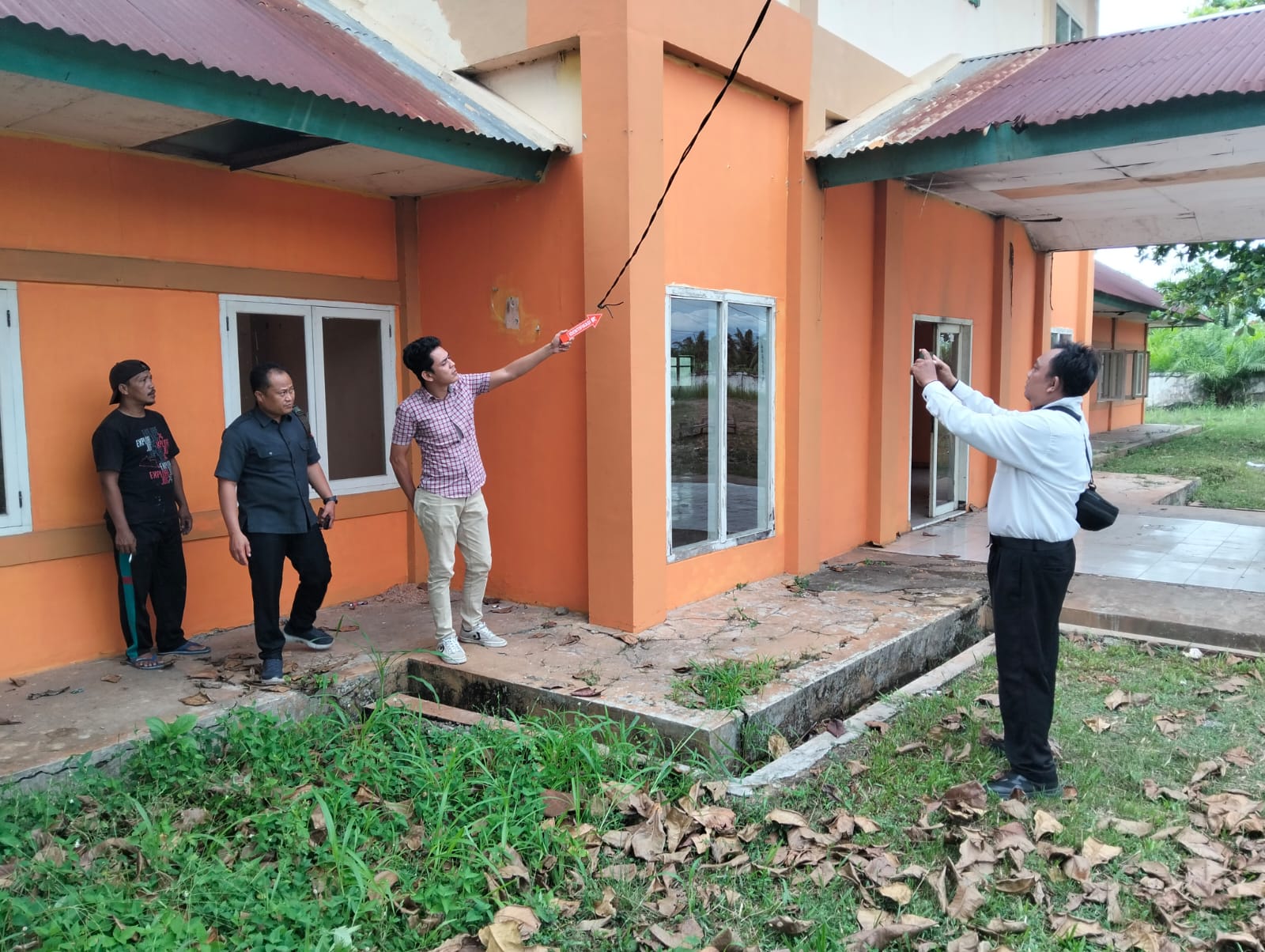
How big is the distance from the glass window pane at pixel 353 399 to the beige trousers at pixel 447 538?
5.21ft

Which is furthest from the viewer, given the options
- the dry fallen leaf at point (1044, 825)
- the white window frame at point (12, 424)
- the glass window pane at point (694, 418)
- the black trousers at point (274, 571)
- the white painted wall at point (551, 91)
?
the glass window pane at point (694, 418)

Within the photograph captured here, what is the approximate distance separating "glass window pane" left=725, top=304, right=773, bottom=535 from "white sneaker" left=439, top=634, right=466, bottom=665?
2395mm

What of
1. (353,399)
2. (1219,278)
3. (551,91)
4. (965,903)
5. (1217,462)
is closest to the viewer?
(965,903)

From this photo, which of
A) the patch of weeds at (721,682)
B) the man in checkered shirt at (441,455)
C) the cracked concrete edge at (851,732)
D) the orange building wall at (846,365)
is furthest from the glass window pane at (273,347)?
the orange building wall at (846,365)

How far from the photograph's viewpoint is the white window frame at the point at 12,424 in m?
4.92

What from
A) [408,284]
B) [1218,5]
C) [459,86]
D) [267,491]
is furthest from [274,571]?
[1218,5]

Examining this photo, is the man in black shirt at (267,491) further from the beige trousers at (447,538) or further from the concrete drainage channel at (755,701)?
the concrete drainage channel at (755,701)

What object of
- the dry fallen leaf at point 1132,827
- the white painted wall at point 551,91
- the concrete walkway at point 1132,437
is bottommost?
the dry fallen leaf at point 1132,827

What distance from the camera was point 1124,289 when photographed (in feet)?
67.7

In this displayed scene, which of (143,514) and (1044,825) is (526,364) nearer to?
(143,514)

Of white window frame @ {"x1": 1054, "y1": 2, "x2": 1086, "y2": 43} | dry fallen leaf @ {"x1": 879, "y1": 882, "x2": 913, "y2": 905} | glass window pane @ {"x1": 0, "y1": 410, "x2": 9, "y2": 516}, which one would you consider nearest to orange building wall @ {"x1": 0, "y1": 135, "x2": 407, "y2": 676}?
glass window pane @ {"x1": 0, "y1": 410, "x2": 9, "y2": 516}

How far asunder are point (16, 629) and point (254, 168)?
9.95ft

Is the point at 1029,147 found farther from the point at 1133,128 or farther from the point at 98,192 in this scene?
the point at 98,192

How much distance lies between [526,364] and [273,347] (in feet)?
6.59
